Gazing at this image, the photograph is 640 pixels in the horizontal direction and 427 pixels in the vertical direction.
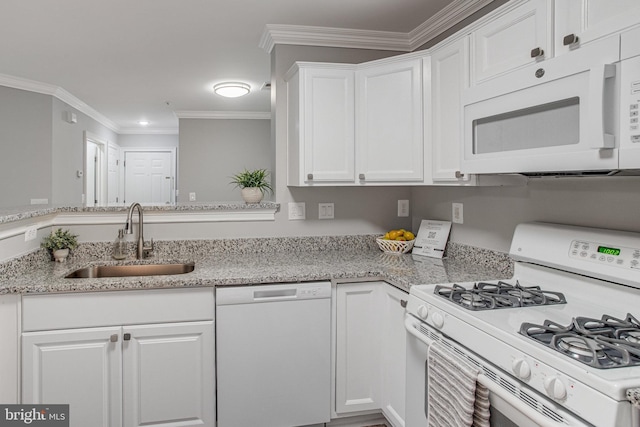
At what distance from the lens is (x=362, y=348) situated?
2.19 metres

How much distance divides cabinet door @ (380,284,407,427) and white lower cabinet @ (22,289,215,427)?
834 millimetres

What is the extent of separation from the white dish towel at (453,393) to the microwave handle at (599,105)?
728mm

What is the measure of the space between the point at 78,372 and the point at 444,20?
2.58 m

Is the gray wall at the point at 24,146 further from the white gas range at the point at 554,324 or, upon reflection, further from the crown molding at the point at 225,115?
the white gas range at the point at 554,324

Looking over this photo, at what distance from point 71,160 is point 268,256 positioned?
3.79 meters

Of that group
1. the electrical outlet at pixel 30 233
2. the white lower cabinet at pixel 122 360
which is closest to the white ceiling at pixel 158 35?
the electrical outlet at pixel 30 233

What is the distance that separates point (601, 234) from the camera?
149 cm

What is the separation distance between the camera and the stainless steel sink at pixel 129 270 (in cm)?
235

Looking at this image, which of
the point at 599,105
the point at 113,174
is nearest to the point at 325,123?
the point at 599,105

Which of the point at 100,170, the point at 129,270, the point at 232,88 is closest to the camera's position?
the point at 129,270

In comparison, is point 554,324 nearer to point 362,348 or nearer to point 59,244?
point 362,348

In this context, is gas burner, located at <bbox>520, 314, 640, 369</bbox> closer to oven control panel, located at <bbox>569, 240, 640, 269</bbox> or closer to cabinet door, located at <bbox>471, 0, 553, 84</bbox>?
oven control panel, located at <bbox>569, 240, 640, 269</bbox>
